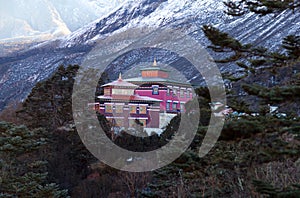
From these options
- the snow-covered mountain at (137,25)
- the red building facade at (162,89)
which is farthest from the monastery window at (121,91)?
the snow-covered mountain at (137,25)

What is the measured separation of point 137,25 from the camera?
102938 millimetres

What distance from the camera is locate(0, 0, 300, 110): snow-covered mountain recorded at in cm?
7150

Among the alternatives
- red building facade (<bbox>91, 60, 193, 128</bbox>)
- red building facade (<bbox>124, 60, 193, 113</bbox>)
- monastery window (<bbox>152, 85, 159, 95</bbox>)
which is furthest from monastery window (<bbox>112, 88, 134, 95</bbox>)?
monastery window (<bbox>152, 85, 159, 95</bbox>)

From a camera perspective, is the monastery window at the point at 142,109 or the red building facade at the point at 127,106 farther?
the monastery window at the point at 142,109

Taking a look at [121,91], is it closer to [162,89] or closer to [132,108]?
[132,108]

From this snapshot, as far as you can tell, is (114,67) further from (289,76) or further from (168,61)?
(289,76)

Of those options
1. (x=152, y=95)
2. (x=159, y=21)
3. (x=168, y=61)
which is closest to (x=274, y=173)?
(x=152, y=95)

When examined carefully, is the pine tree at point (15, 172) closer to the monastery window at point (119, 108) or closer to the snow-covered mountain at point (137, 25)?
the monastery window at point (119, 108)

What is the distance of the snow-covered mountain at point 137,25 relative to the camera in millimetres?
71500

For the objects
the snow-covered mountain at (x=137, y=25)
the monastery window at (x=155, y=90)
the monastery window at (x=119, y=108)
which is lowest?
the monastery window at (x=119, y=108)

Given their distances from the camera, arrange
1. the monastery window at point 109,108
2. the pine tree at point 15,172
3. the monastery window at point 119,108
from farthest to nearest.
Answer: the monastery window at point 119,108 < the monastery window at point 109,108 < the pine tree at point 15,172

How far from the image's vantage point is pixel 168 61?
247ft

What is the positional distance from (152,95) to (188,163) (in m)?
24.5

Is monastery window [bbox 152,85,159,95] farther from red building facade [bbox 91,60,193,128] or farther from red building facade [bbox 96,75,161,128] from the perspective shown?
red building facade [bbox 96,75,161,128]
